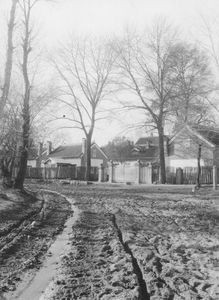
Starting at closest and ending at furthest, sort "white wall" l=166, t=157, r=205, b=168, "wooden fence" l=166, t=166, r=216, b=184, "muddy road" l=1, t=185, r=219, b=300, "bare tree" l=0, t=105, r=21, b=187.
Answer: "muddy road" l=1, t=185, r=219, b=300
"bare tree" l=0, t=105, r=21, b=187
"wooden fence" l=166, t=166, r=216, b=184
"white wall" l=166, t=157, r=205, b=168

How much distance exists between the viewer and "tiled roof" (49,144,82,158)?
7609 centimetres

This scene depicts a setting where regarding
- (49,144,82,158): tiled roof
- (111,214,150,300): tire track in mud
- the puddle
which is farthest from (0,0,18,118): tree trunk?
(49,144,82,158): tiled roof

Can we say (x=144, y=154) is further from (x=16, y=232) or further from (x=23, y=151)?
(x=16, y=232)

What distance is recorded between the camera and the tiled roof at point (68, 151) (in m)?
76.1

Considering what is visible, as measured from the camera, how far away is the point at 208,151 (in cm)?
4156

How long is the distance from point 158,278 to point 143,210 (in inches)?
332

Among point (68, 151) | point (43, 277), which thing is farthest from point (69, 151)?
point (43, 277)

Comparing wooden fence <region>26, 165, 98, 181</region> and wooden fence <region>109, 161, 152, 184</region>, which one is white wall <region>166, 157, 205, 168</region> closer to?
wooden fence <region>109, 161, 152, 184</region>

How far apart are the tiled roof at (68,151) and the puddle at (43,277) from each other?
2652 inches

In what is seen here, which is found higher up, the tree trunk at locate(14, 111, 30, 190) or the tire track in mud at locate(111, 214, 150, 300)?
the tree trunk at locate(14, 111, 30, 190)

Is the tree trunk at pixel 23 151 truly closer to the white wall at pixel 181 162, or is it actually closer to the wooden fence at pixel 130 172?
the wooden fence at pixel 130 172

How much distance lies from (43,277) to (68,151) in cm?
7365

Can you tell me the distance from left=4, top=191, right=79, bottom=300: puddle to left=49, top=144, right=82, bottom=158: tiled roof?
67.4m

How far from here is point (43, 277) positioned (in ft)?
17.9
